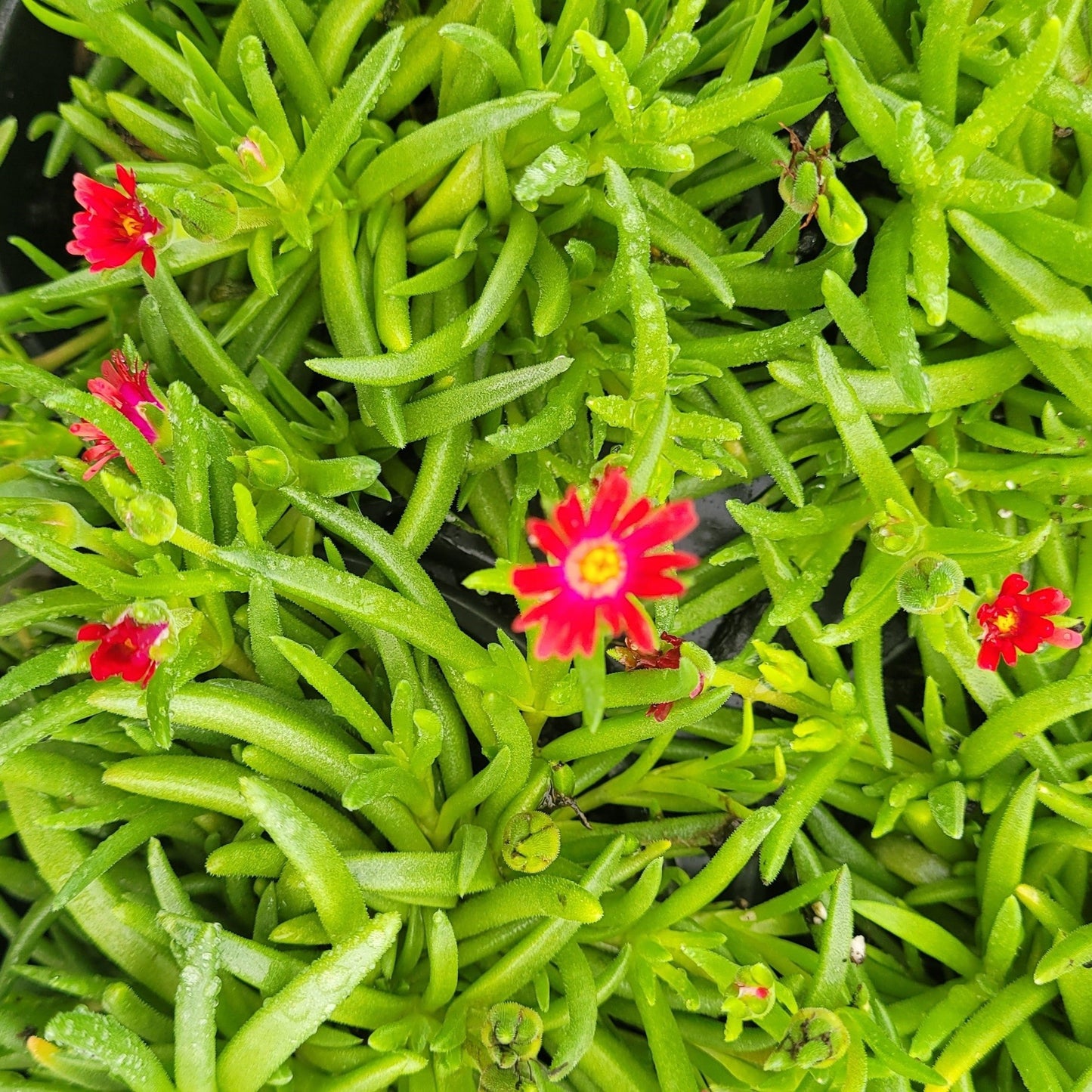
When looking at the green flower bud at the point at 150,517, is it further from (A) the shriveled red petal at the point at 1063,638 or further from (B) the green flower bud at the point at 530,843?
(A) the shriveled red petal at the point at 1063,638

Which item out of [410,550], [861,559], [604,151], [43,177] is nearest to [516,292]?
[604,151]

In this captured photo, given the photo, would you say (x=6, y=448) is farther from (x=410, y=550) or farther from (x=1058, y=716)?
(x=1058, y=716)

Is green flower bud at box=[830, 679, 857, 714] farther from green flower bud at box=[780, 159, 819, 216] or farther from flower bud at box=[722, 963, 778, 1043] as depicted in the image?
green flower bud at box=[780, 159, 819, 216]

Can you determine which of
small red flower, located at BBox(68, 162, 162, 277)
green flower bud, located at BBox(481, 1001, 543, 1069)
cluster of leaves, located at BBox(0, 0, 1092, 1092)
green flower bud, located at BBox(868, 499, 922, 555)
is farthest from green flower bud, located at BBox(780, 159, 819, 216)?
green flower bud, located at BBox(481, 1001, 543, 1069)

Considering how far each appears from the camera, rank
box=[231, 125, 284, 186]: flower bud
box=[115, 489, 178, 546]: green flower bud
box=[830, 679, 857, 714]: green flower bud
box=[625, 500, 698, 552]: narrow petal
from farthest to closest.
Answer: box=[830, 679, 857, 714]: green flower bud → box=[231, 125, 284, 186]: flower bud → box=[115, 489, 178, 546]: green flower bud → box=[625, 500, 698, 552]: narrow petal

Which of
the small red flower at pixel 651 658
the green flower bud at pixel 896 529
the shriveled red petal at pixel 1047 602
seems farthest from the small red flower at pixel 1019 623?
the small red flower at pixel 651 658
